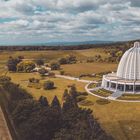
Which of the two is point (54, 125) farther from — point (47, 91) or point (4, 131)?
point (47, 91)

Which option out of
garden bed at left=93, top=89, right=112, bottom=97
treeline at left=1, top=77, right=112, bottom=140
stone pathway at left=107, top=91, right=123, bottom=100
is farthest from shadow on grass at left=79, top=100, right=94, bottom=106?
treeline at left=1, top=77, right=112, bottom=140

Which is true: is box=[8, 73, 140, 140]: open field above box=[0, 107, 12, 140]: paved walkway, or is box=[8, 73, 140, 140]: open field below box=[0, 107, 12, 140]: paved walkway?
below

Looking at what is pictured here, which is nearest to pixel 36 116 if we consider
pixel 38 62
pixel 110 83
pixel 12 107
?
pixel 12 107

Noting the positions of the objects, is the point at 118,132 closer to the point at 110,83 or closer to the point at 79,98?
the point at 79,98

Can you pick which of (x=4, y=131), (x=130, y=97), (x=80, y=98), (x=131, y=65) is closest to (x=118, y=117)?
(x=130, y=97)

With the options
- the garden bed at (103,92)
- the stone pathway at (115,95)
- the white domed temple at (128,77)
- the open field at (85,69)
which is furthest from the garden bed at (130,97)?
the open field at (85,69)

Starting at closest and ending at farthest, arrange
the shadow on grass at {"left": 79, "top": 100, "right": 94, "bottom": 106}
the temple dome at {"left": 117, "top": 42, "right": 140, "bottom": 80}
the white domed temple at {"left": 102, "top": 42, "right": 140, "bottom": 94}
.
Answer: the shadow on grass at {"left": 79, "top": 100, "right": 94, "bottom": 106}
the white domed temple at {"left": 102, "top": 42, "right": 140, "bottom": 94}
the temple dome at {"left": 117, "top": 42, "right": 140, "bottom": 80}

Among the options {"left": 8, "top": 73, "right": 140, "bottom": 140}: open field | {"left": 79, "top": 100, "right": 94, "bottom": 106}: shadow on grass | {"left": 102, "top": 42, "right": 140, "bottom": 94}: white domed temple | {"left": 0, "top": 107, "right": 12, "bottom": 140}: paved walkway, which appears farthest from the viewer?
{"left": 102, "top": 42, "right": 140, "bottom": 94}: white domed temple

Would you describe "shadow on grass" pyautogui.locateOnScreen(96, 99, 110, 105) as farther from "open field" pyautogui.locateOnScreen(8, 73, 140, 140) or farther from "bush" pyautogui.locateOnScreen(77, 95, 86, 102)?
"bush" pyautogui.locateOnScreen(77, 95, 86, 102)
